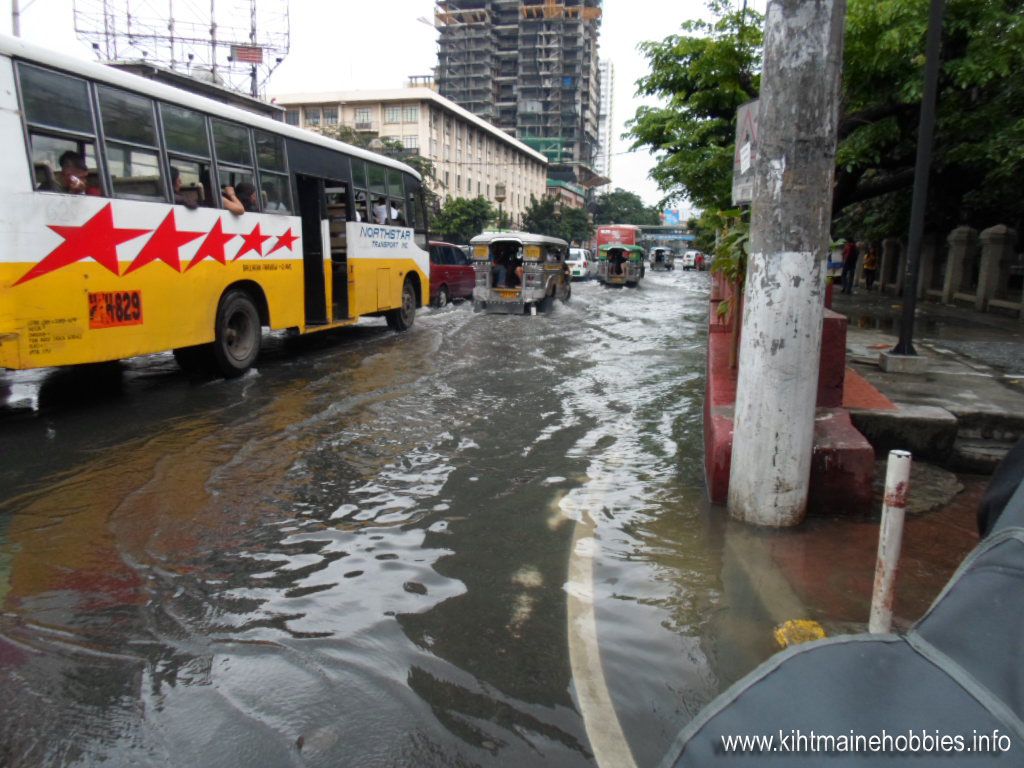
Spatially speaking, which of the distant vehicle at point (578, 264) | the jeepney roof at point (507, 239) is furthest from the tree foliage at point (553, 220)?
the jeepney roof at point (507, 239)

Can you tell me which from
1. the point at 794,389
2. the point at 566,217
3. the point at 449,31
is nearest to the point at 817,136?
the point at 794,389

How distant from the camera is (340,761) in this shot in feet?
7.97

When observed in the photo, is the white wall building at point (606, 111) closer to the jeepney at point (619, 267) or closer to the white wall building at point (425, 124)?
the white wall building at point (425, 124)

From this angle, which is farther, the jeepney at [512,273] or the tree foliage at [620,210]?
the tree foliage at [620,210]

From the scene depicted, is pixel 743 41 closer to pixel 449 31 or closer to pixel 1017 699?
pixel 1017 699

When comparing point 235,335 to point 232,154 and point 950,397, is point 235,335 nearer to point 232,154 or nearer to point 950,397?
point 232,154

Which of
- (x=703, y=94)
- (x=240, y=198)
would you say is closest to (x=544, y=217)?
(x=703, y=94)

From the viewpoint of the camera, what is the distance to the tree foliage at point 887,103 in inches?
484

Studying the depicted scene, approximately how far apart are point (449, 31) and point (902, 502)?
Answer: 13345 centimetres

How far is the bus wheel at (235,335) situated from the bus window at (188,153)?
4.12ft

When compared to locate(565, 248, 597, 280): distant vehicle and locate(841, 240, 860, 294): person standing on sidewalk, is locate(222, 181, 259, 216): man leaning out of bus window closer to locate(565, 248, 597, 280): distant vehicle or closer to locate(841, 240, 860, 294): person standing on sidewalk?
locate(841, 240, 860, 294): person standing on sidewalk

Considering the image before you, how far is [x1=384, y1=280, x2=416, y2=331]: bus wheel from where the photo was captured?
15164 millimetres

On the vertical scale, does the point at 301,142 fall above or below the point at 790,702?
above

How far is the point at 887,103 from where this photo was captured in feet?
47.1
